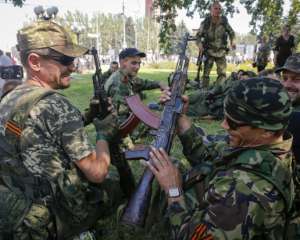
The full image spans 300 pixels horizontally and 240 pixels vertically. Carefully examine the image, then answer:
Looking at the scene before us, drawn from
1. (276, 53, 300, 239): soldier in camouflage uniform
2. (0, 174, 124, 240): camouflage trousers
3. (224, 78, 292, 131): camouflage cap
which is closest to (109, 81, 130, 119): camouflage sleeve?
(276, 53, 300, 239): soldier in camouflage uniform

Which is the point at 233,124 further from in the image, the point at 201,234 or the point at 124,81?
the point at 124,81

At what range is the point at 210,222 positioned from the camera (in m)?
1.92

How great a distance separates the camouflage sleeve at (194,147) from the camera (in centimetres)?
322

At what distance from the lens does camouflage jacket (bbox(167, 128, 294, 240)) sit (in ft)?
6.14

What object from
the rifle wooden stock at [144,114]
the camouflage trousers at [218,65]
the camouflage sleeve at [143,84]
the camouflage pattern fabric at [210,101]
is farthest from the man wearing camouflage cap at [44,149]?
the camouflage trousers at [218,65]

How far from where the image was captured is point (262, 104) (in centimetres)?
197

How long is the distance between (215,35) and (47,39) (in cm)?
856

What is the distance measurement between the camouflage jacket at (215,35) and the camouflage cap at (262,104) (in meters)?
8.89

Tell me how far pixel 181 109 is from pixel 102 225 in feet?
4.52

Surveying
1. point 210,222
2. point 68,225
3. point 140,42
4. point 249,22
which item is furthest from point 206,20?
point 140,42

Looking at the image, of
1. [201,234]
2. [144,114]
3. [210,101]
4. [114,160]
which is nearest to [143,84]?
[210,101]

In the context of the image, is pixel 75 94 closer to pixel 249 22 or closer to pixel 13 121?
pixel 249 22

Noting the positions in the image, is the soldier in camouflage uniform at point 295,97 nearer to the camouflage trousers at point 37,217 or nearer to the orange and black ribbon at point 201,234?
the orange and black ribbon at point 201,234

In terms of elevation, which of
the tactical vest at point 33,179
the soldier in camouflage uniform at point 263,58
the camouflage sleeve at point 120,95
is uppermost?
the tactical vest at point 33,179
